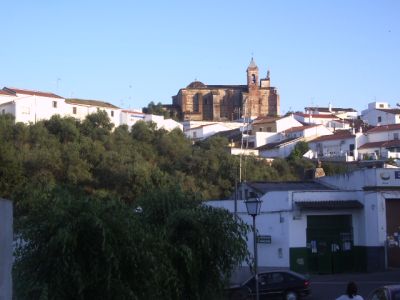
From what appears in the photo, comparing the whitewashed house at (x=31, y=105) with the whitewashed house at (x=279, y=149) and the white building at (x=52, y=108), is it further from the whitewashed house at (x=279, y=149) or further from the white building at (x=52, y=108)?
the whitewashed house at (x=279, y=149)

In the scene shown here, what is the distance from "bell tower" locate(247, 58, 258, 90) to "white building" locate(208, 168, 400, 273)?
110m

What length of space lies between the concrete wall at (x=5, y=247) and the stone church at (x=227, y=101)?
13748 cm

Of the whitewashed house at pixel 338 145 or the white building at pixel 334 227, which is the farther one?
the whitewashed house at pixel 338 145

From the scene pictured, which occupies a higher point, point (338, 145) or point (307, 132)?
point (307, 132)

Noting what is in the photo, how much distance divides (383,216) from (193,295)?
23940mm

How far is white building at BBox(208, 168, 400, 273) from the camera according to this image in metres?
38.2

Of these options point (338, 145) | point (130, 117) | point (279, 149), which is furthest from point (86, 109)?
point (338, 145)

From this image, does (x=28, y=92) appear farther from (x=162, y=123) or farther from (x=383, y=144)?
(x=383, y=144)

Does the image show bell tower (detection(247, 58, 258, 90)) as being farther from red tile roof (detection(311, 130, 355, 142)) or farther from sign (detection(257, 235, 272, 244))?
sign (detection(257, 235, 272, 244))

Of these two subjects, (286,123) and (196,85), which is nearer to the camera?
(286,123)

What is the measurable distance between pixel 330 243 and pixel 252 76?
11429cm

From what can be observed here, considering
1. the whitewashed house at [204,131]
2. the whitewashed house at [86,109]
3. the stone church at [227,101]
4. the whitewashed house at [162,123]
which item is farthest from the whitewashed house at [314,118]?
the whitewashed house at [86,109]

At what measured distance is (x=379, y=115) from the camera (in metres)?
122

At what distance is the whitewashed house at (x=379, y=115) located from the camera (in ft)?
384
